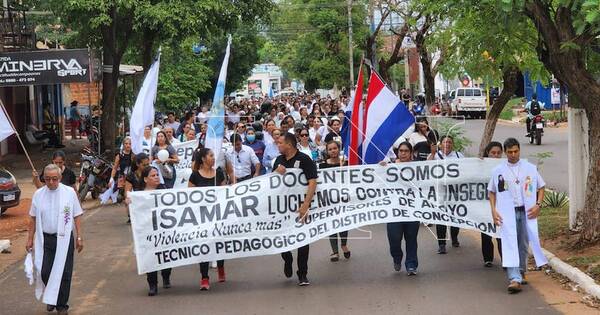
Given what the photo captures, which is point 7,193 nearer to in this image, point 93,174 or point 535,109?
point 93,174

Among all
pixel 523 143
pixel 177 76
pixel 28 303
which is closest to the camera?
pixel 28 303

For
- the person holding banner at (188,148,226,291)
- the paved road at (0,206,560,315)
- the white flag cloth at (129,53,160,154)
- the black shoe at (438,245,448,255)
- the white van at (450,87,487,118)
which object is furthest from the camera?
the white van at (450,87,487,118)

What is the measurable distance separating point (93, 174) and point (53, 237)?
1092 centimetres

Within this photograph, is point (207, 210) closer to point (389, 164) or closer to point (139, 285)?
point (139, 285)

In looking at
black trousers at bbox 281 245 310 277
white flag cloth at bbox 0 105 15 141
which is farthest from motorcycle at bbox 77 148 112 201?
black trousers at bbox 281 245 310 277

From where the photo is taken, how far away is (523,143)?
3086 cm

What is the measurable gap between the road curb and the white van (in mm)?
43353

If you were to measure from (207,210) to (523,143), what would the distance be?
891 inches

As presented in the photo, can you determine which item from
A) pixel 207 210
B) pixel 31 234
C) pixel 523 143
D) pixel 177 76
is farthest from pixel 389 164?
pixel 177 76

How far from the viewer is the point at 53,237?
9016mm

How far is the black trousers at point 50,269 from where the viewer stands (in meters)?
8.88

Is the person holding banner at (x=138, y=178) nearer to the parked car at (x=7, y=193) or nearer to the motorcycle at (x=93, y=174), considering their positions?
the parked car at (x=7, y=193)

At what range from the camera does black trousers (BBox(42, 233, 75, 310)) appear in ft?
29.1

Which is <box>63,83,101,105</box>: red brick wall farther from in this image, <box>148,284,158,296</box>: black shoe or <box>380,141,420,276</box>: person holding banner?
<box>380,141,420,276</box>: person holding banner
